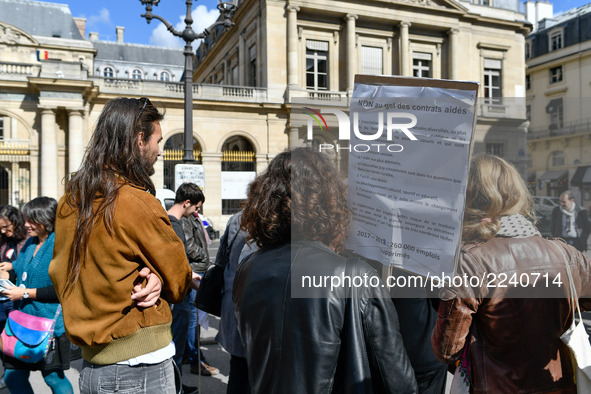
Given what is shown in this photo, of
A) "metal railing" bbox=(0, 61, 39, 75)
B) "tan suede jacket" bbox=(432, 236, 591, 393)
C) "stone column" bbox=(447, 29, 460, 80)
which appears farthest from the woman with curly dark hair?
"stone column" bbox=(447, 29, 460, 80)

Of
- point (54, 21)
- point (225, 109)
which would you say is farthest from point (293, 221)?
point (54, 21)

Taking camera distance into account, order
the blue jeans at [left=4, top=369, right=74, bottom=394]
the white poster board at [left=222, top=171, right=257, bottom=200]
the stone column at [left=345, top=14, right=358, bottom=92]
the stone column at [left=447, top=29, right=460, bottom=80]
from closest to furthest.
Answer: the blue jeans at [left=4, top=369, right=74, bottom=394] → the white poster board at [left=222, top=171, right=257, bottom=200] → the stone column at [left=345, top=14, right=358, bottom=92] → the stone column at [left=447, top=29, right=460, bottom=80]

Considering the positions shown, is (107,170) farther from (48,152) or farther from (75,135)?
(48,152)

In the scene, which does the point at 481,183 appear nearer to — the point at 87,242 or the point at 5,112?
the point at 87,242

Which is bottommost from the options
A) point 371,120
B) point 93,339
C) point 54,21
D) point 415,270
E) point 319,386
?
point 319,386

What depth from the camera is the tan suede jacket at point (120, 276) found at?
1.77 meters

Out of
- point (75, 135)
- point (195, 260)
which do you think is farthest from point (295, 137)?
point (75, 135)

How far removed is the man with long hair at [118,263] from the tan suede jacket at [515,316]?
1.17 meters


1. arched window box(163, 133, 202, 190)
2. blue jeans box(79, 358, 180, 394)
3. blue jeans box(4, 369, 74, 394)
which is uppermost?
arched window box(163, 133, 202, 190)

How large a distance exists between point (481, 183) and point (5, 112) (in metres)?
24.6

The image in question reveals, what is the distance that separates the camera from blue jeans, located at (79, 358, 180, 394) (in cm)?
187

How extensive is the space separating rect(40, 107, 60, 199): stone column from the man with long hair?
71.7 ft

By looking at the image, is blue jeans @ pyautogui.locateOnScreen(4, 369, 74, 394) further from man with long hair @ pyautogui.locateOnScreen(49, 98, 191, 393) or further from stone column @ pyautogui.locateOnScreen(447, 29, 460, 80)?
stone column @ pyautogui.locateOnScreen(447, 29, 460, 80)

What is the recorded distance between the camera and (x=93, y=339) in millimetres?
1766
